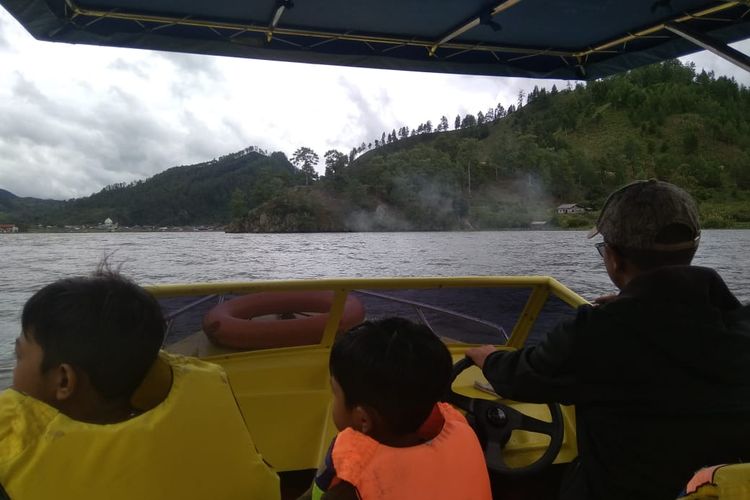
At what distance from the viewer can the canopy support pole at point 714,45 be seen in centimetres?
260

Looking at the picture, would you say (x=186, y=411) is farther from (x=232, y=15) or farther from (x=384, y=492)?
(x=232, y=15)

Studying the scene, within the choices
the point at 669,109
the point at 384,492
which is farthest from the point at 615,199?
the point at 669,109

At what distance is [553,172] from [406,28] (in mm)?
65694

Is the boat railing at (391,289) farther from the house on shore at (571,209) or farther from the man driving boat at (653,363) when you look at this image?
the house on shore at (571,209)

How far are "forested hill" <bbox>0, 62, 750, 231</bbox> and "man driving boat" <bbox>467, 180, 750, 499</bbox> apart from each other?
5221cm

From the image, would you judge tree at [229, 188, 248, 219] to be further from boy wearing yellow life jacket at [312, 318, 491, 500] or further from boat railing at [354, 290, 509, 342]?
boy wearing yellow life jacket at [312, 318, 491, 500]

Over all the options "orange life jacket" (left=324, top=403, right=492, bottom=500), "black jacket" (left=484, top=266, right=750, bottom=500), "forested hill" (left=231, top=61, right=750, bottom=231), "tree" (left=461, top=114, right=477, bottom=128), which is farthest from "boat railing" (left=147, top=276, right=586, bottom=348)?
"tree" (left=461, top=114, right=477, bottom=128)

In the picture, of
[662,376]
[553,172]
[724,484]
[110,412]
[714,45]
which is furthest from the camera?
[553,172]

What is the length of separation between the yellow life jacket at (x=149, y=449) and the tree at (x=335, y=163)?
6834 cm

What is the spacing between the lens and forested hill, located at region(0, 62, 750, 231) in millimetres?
59531

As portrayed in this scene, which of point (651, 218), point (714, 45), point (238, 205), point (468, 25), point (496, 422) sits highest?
point (238, 205)

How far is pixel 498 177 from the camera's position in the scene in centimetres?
7225

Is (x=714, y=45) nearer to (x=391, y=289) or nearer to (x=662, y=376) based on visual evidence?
(x=391, y=289)

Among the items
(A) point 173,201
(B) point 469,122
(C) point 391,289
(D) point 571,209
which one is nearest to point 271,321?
(C) point 391,289
